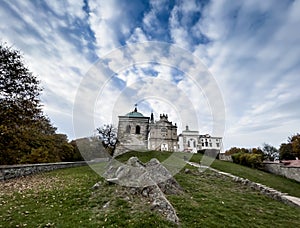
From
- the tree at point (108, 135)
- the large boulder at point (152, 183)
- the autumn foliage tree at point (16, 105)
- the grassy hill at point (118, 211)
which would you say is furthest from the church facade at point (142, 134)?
the grassy hill at point (118, 211)

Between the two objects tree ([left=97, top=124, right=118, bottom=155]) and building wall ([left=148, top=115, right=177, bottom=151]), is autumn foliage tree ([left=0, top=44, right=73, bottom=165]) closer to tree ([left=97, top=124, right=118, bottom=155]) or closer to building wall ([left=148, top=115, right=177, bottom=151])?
tree ([left=97, top=124, right=118, bottom=155])

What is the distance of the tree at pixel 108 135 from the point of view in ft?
104

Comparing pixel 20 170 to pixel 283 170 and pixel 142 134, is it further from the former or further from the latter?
pixel 283 170

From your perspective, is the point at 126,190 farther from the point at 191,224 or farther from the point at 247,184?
the point at 247,184

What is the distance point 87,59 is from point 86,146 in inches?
845

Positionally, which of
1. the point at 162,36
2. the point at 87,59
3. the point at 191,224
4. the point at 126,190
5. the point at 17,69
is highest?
the point at 162,36

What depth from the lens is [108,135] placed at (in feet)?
106

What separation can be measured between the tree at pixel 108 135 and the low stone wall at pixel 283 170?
81.8 feet

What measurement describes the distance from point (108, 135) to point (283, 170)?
2787 centimetres

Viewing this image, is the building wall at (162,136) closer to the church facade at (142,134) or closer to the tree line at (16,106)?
the church facade at (142,134)

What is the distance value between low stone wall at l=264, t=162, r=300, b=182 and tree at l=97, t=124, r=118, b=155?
981 inches

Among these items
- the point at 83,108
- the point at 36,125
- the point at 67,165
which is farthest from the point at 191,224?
the point at 67,165

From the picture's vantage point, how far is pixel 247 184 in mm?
11406

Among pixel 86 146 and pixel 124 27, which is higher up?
pixel 124 27
